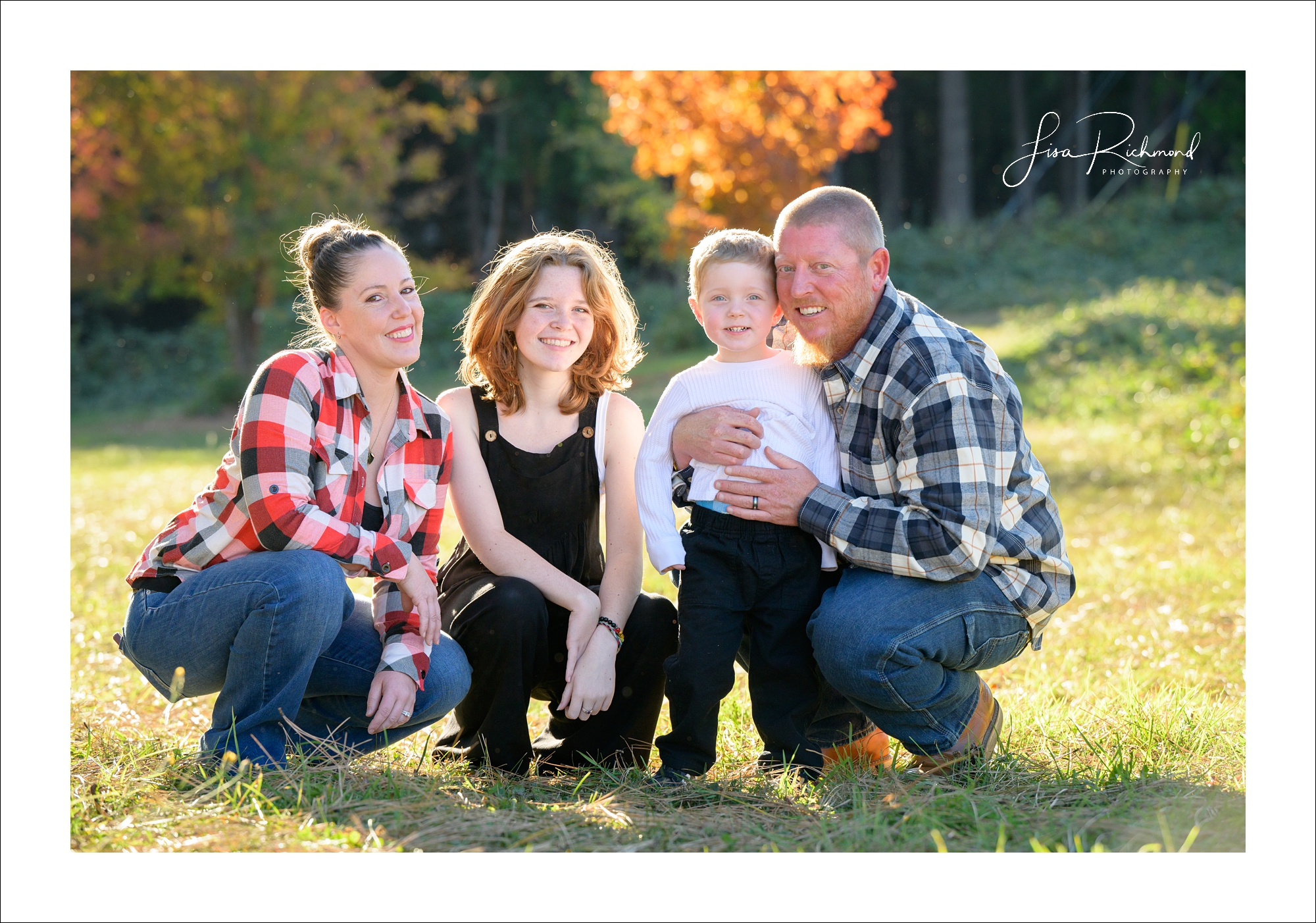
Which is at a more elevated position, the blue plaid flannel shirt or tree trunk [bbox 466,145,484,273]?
tree trunk [bbox 466,145,484,273]

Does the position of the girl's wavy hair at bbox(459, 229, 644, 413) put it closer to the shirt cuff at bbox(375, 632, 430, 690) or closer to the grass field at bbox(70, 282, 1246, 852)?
the shirt cuff at bbox(375, 632, 430, 690)

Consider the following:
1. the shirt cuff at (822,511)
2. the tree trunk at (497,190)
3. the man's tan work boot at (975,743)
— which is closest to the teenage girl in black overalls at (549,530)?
the shirt cuff at (822,511)

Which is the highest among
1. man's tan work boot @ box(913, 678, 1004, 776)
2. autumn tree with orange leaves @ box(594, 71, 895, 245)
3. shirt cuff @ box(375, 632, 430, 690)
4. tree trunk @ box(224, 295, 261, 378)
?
autumn tree with orange leaves @ box(594, 71, 895, 245)

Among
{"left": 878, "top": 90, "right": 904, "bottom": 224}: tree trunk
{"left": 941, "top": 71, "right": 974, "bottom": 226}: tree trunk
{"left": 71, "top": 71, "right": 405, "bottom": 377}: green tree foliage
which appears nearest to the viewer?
{"left": 71, "top": 71, "right": 405, "bottom": 377}: green tree foliage

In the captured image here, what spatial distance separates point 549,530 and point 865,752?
1.10 meters

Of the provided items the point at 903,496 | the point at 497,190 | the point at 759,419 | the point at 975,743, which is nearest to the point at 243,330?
the point at 497,190

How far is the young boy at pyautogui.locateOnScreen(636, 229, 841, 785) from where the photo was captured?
114 inches

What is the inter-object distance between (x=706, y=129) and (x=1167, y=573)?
669 cm

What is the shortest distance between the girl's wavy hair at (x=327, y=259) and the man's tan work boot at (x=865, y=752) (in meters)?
1.75

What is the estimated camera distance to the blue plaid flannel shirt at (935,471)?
274 centimetres

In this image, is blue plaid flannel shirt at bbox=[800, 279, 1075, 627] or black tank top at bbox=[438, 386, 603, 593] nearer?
blue plaid flannel shirt at bbox=[800, 279, 1075, 627]

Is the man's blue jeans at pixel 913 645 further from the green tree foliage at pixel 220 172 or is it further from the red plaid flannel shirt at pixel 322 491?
the green tree foliage at pixel 220 172

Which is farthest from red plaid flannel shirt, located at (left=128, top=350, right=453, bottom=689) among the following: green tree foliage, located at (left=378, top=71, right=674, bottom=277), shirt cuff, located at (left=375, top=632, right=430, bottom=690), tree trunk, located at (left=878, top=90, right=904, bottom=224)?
tree trunk, located at (left=878, top=90, right=904, bottom=224)

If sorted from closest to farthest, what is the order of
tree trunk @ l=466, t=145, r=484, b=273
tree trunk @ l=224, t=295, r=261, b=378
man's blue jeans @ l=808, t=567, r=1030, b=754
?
1. man's blue jeans @ l=808, t=567, r=1030, b=754
2. tree trunk @ l=224, t=295, r=261, b=378
3. tree trunk @ l=466, t=145, r=484, b=273
